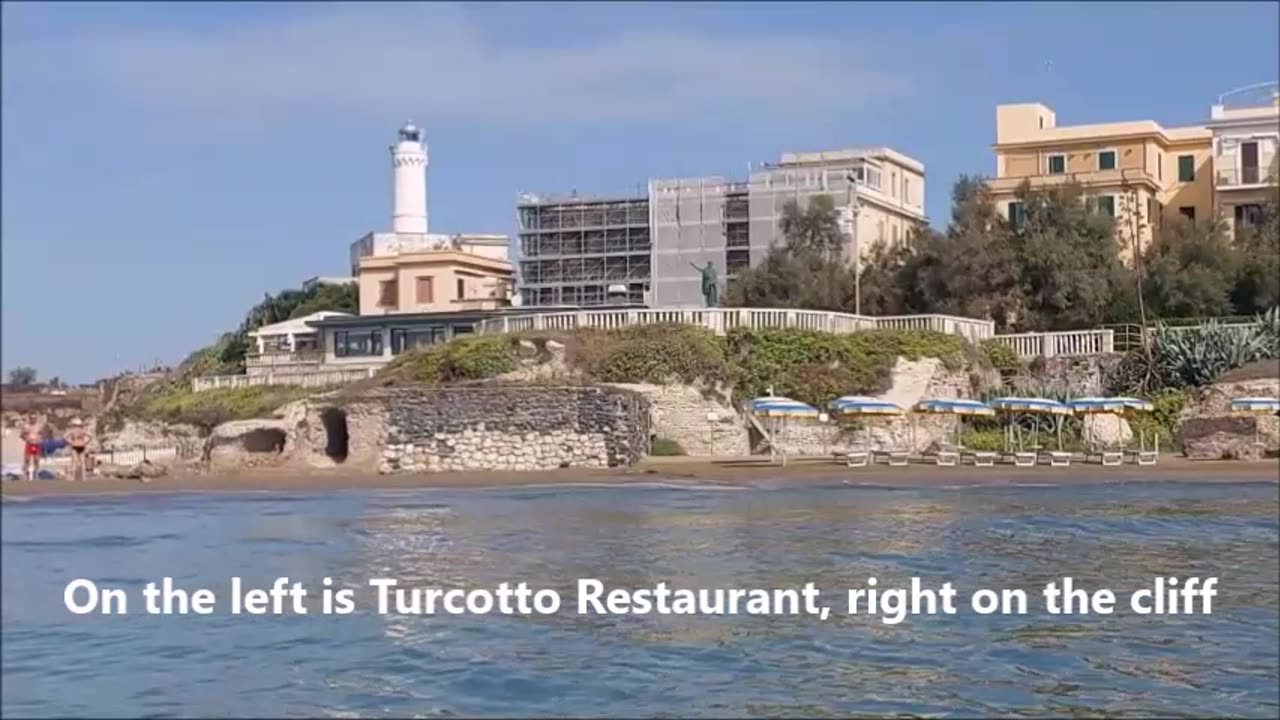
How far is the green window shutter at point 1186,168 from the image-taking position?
57125mm

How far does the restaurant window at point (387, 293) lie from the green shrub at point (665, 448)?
30123 mm

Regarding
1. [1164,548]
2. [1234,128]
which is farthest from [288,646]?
[1234,128]

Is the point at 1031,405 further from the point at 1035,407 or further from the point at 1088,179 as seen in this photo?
the point at 1088,179

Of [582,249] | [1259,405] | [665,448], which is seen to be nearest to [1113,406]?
[1259,405]

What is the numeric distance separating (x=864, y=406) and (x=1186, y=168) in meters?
30.0

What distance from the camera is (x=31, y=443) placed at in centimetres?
510

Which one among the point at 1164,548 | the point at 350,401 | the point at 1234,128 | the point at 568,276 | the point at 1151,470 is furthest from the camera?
the point at 568,276

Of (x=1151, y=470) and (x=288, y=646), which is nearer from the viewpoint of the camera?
(x=288, y=646)

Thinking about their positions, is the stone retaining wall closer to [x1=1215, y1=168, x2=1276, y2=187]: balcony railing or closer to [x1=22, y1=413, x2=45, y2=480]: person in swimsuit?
[x1=22, y1=413, x2=45, y2=480]: person in swimsuit

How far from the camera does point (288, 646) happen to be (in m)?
9.75

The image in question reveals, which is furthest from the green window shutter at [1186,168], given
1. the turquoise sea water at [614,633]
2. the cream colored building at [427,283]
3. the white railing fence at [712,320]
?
the turquoise sea water at [614,633]

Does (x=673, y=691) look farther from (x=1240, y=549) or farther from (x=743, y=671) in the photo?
(x=1240, y=549)

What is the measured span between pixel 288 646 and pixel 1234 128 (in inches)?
2031

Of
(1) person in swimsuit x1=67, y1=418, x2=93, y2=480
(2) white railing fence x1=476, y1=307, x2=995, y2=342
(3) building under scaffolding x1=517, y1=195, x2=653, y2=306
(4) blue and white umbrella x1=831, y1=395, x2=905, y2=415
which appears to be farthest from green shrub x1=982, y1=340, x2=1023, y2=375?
(1) person in swimsuit x1=67, y1=418, x2=93, y2=480
